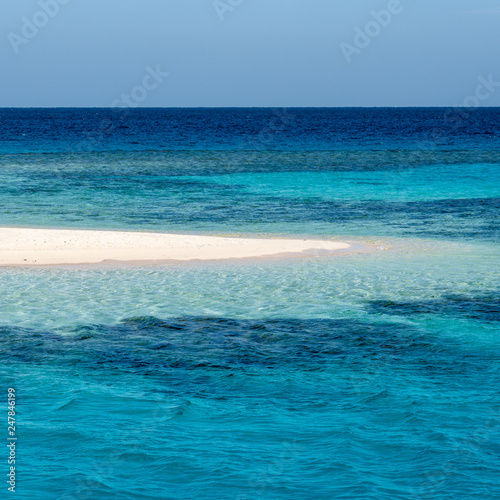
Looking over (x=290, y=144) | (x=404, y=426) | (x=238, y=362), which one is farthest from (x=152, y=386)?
(x=290, y=144)

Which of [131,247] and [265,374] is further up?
[131,247]

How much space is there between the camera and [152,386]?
38.7ft

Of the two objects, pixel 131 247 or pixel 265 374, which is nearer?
pixel 265 374

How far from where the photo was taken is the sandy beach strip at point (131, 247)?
72.8ft

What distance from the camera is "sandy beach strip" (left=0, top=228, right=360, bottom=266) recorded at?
72.8ft

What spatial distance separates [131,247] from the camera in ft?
78.3

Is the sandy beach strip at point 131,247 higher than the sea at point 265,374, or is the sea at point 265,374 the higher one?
the sandy beach strip at point 131,247

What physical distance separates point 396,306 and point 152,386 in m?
6.80

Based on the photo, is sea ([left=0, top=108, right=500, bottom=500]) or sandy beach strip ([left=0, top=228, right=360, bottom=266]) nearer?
sea ([left=0, top=108, right=500, bottom=500])

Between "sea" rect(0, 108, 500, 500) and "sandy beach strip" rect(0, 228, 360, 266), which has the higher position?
"sandy beach strip" rect(0, 228, 360, 266)

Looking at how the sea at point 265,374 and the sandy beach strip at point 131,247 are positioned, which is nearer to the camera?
the sea at point 265,374

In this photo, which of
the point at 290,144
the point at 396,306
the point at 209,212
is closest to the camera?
the point at 396,306

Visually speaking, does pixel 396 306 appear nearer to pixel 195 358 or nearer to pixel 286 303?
pixel 286 303

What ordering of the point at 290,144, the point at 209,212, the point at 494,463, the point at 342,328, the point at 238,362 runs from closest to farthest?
the point at 494,463
the point at 238,362
the point at 342,328
the point at 209,212
the point at 290,144
